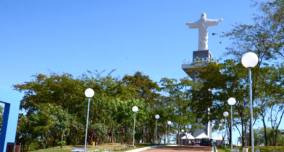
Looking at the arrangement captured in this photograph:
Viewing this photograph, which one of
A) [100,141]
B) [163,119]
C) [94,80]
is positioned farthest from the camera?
[163,119]

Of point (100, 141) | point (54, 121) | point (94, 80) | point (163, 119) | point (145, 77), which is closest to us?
point (54, 121)

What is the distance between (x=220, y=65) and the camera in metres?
32.7

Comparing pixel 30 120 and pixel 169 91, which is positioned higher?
pixel 169 91

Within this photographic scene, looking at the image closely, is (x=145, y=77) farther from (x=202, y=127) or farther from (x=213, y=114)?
(x=213, y=114)

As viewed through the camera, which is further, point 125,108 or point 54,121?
point 125,108

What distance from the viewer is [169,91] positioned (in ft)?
137

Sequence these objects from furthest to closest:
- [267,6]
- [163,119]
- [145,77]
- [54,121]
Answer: [145,77], [163,119], [54,121], [267,6]

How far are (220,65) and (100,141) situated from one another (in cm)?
1145

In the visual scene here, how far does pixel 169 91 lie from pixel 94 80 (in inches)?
415

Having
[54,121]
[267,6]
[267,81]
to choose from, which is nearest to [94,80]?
[54,121]

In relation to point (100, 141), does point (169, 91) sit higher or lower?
higher

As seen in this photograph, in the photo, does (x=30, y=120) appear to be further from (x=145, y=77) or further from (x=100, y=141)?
(x=145, y=77)

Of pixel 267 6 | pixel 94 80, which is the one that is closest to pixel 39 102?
pixel 94 80

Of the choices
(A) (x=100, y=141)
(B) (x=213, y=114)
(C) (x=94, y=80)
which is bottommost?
(A) (x=100, y=141)
